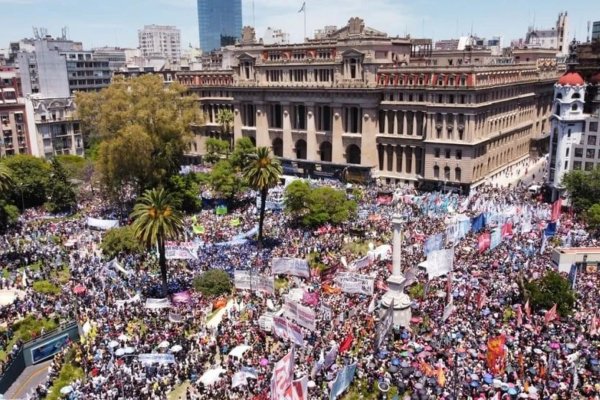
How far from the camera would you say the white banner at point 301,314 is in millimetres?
39500

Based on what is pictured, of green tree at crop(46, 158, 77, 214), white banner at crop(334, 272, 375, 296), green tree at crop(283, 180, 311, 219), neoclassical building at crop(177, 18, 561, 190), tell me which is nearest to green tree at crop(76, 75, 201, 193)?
green tree at crop(46, 158, 77, 214)

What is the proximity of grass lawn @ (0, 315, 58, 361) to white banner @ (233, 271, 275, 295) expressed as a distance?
1473 centimetres

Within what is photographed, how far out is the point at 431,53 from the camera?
112 metres

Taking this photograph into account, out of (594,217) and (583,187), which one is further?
(583,187)

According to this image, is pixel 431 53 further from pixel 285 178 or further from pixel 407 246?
pixel 407 246

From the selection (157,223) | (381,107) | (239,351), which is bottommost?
(239,351)

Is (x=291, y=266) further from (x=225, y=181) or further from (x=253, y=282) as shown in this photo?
(x=225, y=181)

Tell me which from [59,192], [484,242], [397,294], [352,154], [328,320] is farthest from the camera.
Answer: [352,154]

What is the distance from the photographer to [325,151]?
3861 inches

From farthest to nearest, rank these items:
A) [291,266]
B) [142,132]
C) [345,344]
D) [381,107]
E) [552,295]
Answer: [381,107]
[142,132]
[291,266]
[552,295]
[345,344]

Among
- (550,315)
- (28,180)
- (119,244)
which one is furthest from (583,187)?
(28,180)

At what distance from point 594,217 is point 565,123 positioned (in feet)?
62.4

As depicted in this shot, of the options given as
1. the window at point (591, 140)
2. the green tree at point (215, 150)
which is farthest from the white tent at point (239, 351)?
the green tree at point (215, 150)

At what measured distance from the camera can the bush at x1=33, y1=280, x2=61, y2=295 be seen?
51.8 meters
